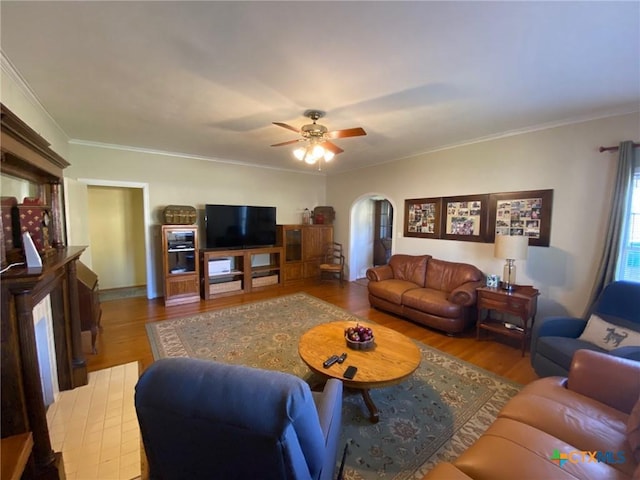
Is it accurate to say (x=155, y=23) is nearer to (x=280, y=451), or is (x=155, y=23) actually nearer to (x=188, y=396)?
(x=188, y=396)

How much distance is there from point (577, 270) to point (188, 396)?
4026 millimetres

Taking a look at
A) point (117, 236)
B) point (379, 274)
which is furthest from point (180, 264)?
point (379, 274)

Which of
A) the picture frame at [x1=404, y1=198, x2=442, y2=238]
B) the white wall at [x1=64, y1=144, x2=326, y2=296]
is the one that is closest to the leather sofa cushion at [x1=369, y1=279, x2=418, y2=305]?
the picture frame at [x1=404, y1=198, x2=442, y2=238]

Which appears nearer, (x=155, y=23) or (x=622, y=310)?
(x=155, y=23)

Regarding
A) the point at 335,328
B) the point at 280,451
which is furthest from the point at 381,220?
the point at 280,451

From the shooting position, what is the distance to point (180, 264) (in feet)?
15.7

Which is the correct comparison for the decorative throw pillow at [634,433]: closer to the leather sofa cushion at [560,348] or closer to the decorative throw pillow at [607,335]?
the leather sofa cushion at [560,348]

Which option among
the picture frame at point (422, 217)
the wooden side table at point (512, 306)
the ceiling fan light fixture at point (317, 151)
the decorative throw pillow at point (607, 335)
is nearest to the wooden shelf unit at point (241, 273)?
the picture frame at point (422, 217)

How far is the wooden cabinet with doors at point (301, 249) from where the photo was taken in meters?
5.89

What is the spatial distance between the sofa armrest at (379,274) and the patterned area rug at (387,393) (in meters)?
0.81

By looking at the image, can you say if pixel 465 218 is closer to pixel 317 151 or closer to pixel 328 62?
pixel 317 151

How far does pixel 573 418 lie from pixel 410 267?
3.10m

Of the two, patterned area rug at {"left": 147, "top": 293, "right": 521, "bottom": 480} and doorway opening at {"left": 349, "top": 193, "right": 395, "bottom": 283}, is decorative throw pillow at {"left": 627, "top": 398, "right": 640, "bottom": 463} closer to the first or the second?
patterned area rug at {"left": 147, "top": 293, "right": 521, "bottom": 480}

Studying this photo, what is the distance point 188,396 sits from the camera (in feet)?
3.02
